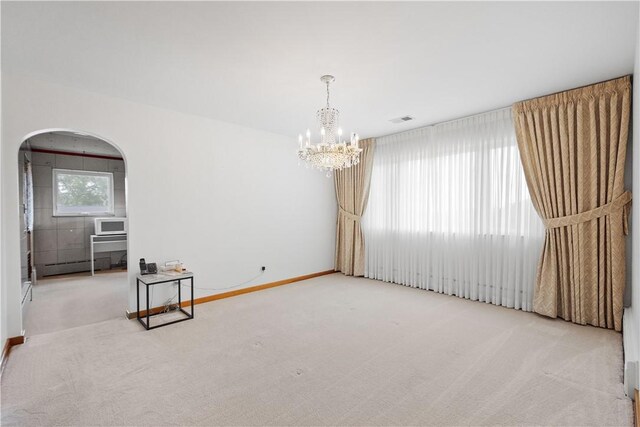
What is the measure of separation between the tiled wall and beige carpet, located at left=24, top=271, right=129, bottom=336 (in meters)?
0.44

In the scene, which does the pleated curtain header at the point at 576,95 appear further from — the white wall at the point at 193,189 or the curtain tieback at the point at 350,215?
the white wall at the point at 193,189

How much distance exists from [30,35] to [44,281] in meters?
5.46

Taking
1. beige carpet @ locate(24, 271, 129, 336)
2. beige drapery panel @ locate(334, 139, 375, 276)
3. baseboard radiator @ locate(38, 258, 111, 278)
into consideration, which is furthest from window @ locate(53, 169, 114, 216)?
beige drapery panel @ locate(334, 139, 375, 276)

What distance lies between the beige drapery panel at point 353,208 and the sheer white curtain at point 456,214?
0.48ft

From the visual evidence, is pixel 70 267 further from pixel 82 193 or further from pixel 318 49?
pixel 318 49

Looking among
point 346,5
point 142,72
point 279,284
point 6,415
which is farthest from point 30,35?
point 279,284

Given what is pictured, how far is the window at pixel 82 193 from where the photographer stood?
21.5 ft

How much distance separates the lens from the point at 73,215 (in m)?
6.66

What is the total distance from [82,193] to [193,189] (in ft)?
14.1

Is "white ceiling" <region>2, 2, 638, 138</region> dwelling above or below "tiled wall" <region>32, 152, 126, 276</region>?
above

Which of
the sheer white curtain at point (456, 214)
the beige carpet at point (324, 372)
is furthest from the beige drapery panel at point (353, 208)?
the beige carpet at point (324, 372)

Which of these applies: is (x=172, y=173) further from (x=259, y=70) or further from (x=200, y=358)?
(x=200, y=358)

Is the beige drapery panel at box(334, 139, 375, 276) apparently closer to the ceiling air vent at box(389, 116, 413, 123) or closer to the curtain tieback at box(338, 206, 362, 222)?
the curtain tieback at box(338, 206, 362, 222)

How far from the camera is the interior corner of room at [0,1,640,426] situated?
2.19m
